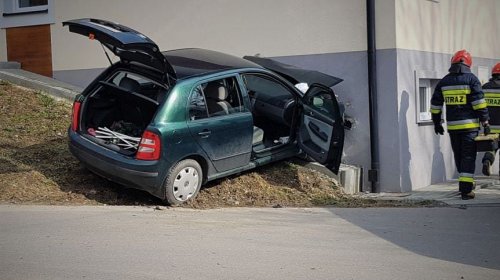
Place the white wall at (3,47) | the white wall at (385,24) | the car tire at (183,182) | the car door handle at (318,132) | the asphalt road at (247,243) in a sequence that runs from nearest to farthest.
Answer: the asphalt road at (247,243) → the car tire at (183,182) → the car door handle at (318,132) → the white wall at (385,24) → the white wall at (3,47)

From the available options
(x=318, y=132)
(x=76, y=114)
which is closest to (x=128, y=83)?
(x=76, y=114)

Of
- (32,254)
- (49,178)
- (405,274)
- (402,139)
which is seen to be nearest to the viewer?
(405,274)

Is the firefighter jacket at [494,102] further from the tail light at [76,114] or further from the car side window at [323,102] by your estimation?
the tail light at [76,114]

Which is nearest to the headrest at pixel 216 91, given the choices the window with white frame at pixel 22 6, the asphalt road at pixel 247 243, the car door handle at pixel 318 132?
the car door handle at pixel 318 132

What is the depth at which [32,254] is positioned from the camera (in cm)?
596

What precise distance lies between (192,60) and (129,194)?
1993 mm

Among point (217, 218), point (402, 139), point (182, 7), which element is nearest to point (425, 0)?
point (402, 139)

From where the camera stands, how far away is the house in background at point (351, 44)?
1025cm

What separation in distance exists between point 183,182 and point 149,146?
68 cm

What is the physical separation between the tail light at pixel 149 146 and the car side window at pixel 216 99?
621 mm

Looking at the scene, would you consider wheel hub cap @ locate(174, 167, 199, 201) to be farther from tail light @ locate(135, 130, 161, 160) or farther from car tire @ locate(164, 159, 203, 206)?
tail light @ locate(135, 130, 161, 160)

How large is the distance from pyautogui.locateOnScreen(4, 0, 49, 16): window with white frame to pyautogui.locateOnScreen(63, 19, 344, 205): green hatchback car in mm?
5973

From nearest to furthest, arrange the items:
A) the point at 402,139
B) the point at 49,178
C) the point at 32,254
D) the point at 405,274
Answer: the point at 405,274 → the point at 32,254 → the point at 49,178 → the point at 402,139

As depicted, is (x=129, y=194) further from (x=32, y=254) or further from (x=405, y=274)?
(x=405, y=274)
